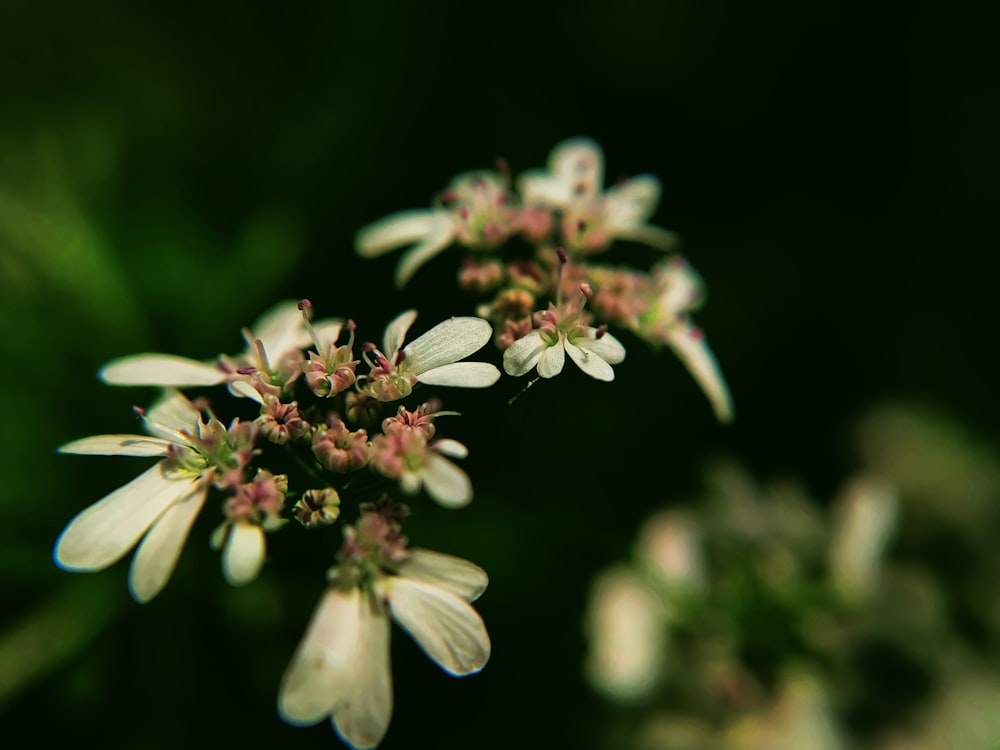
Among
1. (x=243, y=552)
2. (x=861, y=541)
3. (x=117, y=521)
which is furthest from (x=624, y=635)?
(x=117, y=521)

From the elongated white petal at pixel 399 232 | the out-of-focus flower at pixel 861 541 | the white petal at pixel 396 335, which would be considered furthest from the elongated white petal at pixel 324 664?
the out-of-focus flower at pixel 861 541

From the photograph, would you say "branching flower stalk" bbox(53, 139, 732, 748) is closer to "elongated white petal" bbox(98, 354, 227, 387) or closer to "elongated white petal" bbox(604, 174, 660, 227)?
"elongated white petal" bbox(98, 354, 227, 387)

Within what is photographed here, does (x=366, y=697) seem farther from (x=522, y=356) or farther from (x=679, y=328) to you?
(x=679, y=328)

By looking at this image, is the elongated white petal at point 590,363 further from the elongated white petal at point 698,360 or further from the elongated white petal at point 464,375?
the elongated white petal at point 698,360

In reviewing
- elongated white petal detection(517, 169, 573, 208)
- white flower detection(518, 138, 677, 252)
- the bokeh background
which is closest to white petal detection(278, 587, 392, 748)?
the bokeh background

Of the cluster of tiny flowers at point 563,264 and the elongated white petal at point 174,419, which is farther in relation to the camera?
the cluster of tiny flowers at point 563,264

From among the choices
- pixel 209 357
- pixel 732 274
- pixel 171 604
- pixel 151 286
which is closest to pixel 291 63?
pixel 151 286

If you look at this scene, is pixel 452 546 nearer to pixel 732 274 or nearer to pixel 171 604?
pixel 171 604
